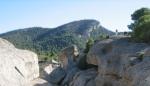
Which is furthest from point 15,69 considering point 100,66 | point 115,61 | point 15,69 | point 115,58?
point 100,66

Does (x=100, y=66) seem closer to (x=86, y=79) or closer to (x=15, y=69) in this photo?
(x=86, y=79)

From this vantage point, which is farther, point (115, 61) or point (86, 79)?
point (86, 79)

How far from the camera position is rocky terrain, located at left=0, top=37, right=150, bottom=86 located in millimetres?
16750

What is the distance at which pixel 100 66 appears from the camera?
37281 mm

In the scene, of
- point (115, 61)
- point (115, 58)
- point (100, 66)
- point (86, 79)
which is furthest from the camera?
point (86, 79)

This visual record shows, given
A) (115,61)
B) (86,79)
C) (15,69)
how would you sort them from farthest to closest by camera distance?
(86,79) → (115,61) → (15,69)

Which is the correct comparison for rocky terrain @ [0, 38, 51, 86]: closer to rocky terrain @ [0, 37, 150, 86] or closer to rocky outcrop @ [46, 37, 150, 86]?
rocky terrain @ [0, 37, 150, 86]

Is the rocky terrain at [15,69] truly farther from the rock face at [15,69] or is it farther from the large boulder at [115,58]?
the large boulder at [115,58]

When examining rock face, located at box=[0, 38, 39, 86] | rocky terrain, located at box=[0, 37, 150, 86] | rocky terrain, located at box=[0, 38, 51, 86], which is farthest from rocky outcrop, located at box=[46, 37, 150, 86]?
rock face, located at box=[0, 38, 39, 86]

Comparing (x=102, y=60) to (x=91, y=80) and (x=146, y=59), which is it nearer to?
(x=91, y=80)

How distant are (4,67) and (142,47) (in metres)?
19.3

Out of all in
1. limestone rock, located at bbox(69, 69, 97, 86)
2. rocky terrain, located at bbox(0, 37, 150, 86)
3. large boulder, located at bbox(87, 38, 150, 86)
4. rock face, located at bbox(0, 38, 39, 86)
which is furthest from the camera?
limestone rock, located at bbox(69, 69, 97, 86)

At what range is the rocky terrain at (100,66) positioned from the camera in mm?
16750

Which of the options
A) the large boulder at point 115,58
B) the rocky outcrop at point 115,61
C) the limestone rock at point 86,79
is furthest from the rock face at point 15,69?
the limestone rock at point 86,79
